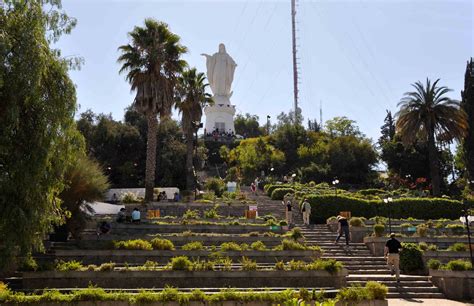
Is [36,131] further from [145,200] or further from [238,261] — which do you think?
[145,200]

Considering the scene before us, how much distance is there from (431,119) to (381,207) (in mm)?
11364

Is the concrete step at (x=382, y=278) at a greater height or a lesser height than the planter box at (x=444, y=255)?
lesser

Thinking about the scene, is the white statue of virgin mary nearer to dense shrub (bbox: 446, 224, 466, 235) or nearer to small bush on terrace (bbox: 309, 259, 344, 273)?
dense shrub (bbox: 446, 224, 466, 235)

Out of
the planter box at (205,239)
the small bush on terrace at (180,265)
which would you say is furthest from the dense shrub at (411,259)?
the small bush on terrace at (180,265)

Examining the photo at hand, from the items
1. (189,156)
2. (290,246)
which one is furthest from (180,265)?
(189,156)

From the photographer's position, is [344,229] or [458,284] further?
[344,229]

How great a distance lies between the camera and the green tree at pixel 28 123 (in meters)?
12.4

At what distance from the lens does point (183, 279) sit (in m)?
15.9

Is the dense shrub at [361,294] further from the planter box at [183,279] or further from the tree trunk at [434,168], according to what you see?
the tree trunk at [434,168]

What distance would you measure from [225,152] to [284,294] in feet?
157

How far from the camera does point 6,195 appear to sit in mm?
12672

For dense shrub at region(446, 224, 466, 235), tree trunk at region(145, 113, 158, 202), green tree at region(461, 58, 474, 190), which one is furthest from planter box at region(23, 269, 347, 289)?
green tree at region(461, 58, 474, 190)

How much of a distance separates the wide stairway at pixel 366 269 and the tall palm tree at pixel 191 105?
52.6ft

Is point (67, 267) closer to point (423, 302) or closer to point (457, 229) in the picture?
point (423, 302)
